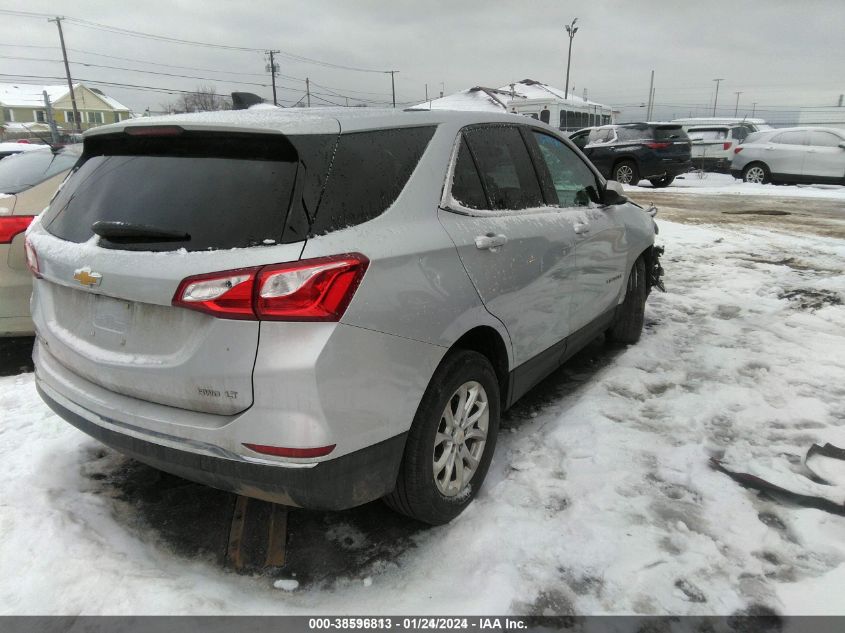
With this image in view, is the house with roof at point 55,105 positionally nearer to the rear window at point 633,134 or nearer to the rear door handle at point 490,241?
the rear window at point 633,134

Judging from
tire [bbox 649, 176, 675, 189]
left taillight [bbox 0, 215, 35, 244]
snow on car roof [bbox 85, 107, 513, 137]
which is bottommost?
tire [bbox 649, 176, 675, 189]

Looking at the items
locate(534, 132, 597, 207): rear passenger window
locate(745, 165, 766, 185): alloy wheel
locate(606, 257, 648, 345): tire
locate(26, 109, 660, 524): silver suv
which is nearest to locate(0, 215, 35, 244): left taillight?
locate(26, 109, 660, 524): silver suv

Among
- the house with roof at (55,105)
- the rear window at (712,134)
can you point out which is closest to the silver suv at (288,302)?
the rear window at (712,134)

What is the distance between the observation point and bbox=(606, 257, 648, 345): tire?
466 centimetres

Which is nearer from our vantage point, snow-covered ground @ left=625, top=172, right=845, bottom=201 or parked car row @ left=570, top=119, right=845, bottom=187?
snow-covered ground @ left=625, top=172, right=845, bottom=201

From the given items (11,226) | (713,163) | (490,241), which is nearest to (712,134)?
(713,163)

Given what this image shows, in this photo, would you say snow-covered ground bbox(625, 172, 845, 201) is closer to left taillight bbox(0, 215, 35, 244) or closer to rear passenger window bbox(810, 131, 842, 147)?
rear passenger window bbox(810, 131, 842, 147)

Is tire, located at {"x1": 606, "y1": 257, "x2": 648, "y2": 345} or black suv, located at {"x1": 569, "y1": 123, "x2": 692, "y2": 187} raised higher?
black suv, located at {"x1": 569, "y1": 123, "x2": 692, "y2": 187}

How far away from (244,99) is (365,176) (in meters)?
1.52

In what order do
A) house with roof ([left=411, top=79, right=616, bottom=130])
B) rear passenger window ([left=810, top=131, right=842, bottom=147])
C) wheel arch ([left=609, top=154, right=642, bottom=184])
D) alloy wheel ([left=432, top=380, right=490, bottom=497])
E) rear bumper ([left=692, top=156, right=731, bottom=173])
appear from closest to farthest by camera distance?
alloy wheel ([left=432, top=380, right=490, bottom=497])
rear passenger window ([left=810, top=131, right=842, bottom=147])
wheel arch ([left=609, top=154, right=642, bottom=184])
rear bumper ([left=692, top=156, right=731, bottom=173])
house with roof ([left=411, top=79, right=616, bottom=130])

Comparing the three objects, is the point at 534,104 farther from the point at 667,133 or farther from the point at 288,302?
the point at 288,302

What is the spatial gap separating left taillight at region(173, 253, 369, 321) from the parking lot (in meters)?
1.09

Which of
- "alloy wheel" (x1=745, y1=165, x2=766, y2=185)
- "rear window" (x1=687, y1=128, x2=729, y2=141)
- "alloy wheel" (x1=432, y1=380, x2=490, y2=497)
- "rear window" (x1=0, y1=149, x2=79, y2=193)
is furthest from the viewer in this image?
"rear window" (x1=687, y1=128, x2=729, y2=141)

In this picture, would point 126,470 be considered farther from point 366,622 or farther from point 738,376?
point 738,376
